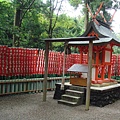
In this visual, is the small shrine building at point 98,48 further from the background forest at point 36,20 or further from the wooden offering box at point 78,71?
the background forest at point 36,20

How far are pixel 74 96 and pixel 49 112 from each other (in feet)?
5.08

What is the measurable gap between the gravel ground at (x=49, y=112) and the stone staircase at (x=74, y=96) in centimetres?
21

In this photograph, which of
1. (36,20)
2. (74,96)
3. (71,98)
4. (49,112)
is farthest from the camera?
(36,20)

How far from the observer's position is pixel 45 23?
460 inches

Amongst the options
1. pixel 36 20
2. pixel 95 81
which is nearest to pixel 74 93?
pixel 95 81

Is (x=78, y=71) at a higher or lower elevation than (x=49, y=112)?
higher

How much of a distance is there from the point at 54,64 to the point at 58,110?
419 cm

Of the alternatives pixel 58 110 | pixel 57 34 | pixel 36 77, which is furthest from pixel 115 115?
pixel 57 34

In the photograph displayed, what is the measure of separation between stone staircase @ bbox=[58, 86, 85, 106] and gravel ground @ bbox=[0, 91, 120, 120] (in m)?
0.21

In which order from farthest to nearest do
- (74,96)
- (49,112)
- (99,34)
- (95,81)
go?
1. (99,34)
2. (95,81)
3. (74,96)
4. (49,112)

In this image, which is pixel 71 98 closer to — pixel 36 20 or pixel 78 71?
pixel 78 71

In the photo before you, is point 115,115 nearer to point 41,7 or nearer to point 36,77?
point 36,77

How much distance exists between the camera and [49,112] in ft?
17.4

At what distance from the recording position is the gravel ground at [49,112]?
4.84 meters
